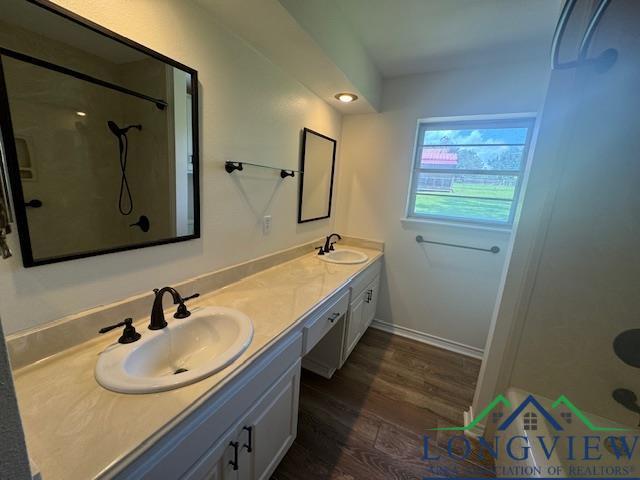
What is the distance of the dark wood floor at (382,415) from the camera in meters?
1.37

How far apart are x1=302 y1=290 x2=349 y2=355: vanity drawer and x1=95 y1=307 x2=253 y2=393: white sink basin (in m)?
0.32

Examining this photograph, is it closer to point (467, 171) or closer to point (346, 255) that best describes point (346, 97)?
point (467, 171)

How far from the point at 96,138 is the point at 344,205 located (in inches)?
81.5

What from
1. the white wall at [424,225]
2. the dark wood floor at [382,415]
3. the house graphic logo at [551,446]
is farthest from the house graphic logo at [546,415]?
the white wall at [424,225]

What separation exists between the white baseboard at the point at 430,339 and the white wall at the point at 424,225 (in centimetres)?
3

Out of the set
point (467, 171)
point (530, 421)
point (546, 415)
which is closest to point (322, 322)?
point (530, 421)

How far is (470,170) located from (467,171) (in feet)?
0.07

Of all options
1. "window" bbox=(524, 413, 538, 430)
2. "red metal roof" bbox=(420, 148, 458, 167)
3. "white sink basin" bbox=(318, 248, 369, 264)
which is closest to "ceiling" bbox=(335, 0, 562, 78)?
"red metal roof" bbox=(420, 148, 458, 167)

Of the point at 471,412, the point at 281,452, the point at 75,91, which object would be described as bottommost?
the point at 471,412

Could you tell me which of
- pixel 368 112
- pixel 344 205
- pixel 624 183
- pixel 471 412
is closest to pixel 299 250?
pixel 344 205

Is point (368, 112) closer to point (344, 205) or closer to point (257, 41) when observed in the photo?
point (344, 205)

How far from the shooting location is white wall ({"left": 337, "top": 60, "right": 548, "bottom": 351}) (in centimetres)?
202

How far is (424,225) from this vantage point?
2.38 m

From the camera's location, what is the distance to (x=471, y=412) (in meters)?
1.69
